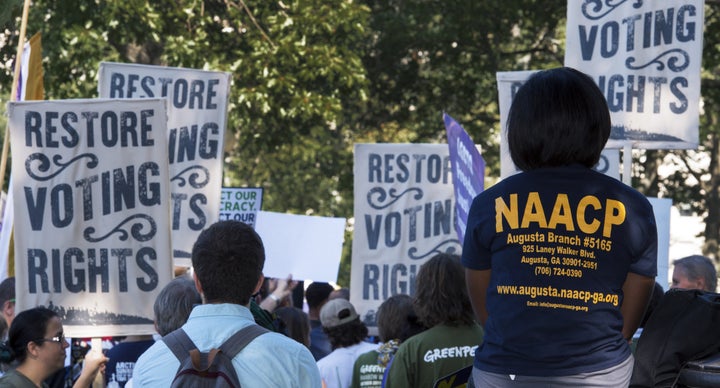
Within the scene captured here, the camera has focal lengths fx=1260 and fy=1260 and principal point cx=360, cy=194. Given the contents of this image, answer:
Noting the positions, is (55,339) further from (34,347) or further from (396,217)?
(396,217)

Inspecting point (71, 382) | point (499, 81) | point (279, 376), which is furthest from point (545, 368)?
point (499, 81)

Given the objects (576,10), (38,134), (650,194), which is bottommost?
(650,194)

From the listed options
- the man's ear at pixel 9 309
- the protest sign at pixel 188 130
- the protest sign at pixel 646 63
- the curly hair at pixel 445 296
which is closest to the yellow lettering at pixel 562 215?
the curly hair at pixel 445 296

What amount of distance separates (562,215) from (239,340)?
95 centimetres

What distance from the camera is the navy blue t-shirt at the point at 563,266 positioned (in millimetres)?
3178

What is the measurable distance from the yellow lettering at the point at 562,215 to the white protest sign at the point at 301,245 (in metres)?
7.51

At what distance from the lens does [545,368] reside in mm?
3174

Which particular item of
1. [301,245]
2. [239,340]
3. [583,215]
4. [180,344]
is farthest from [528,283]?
[301,245]

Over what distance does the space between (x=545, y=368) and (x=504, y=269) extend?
0.28 meters

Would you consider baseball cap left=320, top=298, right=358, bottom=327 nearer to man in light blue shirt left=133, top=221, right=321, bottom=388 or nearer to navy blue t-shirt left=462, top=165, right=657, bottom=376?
man in light blue shirt left=133, top=221, right=321, bottom=388

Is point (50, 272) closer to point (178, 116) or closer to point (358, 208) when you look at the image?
point (178, 116)

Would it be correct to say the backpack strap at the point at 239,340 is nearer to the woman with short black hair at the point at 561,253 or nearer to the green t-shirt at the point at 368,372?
the woman with short black hair at the point at 561,253

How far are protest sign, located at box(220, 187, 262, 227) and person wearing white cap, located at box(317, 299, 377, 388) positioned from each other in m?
5.36

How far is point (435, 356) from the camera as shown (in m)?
5.23
